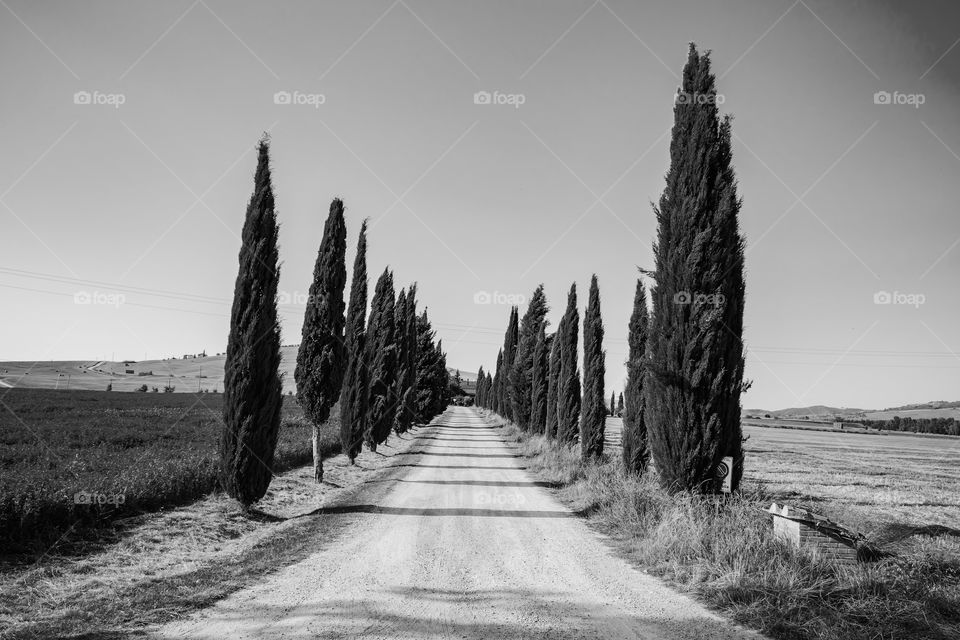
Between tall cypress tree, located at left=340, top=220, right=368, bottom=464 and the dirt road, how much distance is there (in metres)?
8.47

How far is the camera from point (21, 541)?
6551mm

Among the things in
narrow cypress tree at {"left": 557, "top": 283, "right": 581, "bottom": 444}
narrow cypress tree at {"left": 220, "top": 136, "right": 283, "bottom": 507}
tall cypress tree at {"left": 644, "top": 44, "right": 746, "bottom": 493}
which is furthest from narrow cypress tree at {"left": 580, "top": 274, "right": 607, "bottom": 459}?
narrow cypress tree at {"left": 220, "top": 136, "right": 283, "bottom": 507}

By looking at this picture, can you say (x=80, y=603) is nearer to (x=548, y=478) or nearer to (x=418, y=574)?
(x=418, y=574)

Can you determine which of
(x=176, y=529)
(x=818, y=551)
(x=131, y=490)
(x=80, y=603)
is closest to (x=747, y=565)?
(x=818, y=551)

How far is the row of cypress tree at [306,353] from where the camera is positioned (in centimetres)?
973

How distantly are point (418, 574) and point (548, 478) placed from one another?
32.3ft

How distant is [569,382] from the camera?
22.2 m

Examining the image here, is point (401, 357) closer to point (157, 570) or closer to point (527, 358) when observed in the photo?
point (527, 358)

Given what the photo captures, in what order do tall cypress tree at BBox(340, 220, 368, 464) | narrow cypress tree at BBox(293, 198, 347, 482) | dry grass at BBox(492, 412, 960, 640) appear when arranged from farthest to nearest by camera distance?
1. tall cypress tree at BBox(340, 220, 368, 464)
2. narrow cypress tree at BBox(293, 198, 347, 482)
3. dry grass at BBox(492, 412, 960, 640)

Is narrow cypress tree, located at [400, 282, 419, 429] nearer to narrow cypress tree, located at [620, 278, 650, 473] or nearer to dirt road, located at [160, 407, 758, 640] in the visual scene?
narrow cypress tree, located at [620, 278, 650, 473]

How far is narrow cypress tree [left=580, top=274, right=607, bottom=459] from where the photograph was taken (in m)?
18.8

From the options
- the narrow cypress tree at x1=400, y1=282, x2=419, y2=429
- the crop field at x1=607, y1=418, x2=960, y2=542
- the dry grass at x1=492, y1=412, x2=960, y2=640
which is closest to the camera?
the dry grass at x1=492, y1=412, x2=960, y2=640

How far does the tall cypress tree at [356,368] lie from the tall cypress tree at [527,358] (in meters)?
15.8

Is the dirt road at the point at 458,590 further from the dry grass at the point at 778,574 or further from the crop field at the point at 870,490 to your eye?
the crop field at the point at 870,490
